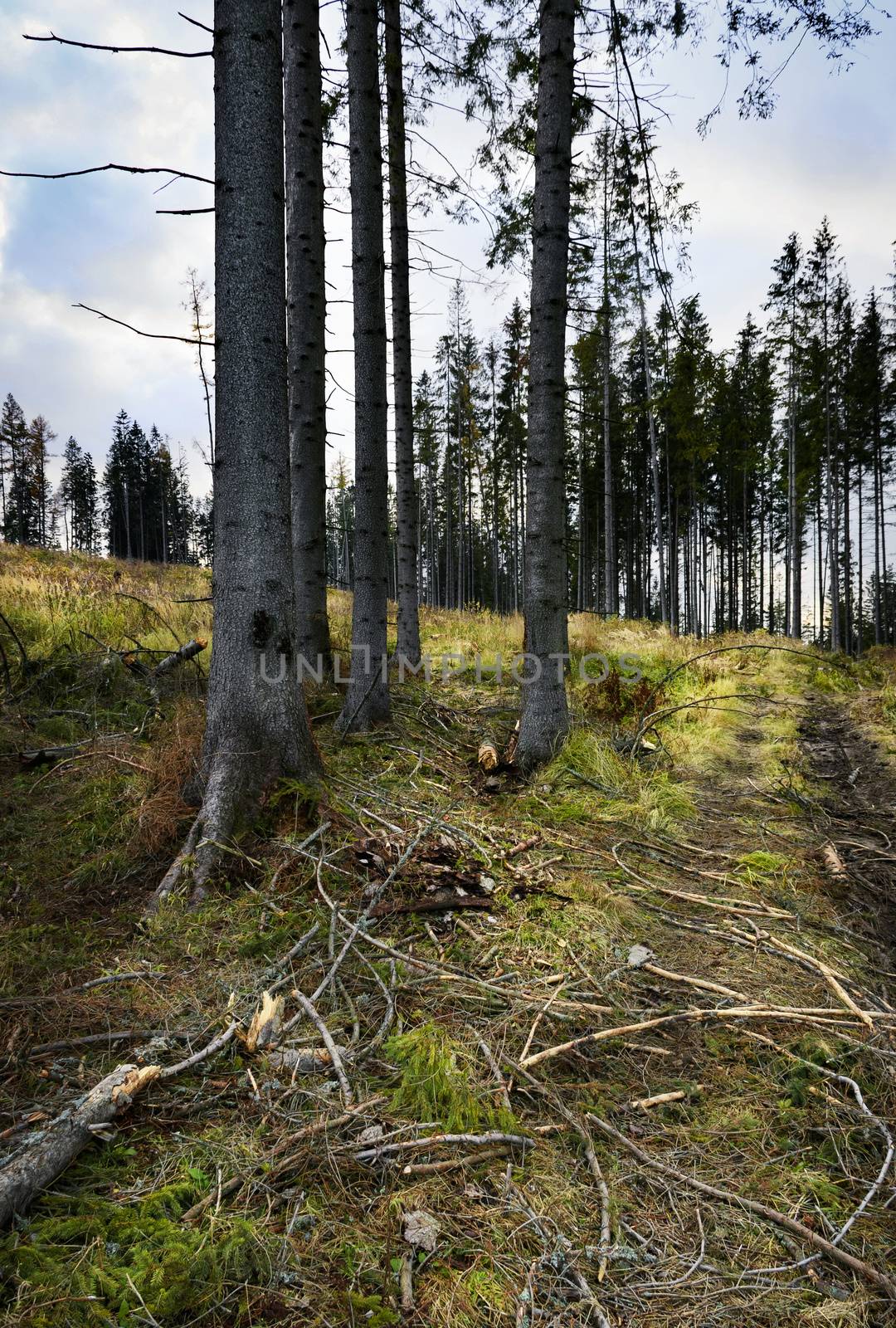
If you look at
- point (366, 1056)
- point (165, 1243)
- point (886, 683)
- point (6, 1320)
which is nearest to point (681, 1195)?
point (366, 1056)

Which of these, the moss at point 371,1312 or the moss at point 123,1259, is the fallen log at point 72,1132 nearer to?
the moss at point 123,1259

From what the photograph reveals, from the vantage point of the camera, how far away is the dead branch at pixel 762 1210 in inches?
61.1

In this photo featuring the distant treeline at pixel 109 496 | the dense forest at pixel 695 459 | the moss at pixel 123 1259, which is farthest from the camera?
the distant treeline at pixel 109 496

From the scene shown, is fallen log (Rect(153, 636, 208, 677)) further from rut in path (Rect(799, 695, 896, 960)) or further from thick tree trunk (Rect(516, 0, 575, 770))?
rut in path (Rect(799, 695, 896, 960))

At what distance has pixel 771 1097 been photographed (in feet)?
7.13

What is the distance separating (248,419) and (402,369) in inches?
234

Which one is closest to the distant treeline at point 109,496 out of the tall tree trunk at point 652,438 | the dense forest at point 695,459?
the dense forest at point 695,459

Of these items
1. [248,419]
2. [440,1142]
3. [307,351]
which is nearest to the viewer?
[440,1142]

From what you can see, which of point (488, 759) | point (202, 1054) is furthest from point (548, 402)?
point (202, 1054)

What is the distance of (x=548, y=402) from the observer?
5.45 metres

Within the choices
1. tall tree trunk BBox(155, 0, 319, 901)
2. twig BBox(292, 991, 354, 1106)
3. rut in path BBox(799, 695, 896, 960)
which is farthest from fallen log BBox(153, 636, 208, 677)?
rut in path BBox(799, 695, 896, 960)

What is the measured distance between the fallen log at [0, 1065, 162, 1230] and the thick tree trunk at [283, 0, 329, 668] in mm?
4708

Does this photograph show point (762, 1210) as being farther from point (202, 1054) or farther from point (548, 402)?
point (548, 402)

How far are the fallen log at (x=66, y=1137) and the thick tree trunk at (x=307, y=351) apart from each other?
471cm
